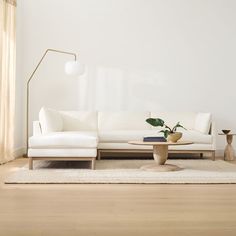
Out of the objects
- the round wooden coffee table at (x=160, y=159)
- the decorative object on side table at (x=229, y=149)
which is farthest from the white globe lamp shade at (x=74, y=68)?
the decorative object on side table at (x=229, y=149)

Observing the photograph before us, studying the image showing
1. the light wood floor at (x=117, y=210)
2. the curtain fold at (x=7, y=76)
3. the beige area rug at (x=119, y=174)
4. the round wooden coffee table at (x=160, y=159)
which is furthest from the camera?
the curtain fold at (x=7, y=76)

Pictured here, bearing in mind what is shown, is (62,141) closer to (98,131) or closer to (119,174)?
(119,174)

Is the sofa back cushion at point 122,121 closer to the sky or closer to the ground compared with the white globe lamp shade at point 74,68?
closer to the ground

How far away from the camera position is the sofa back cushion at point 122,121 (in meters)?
6.62

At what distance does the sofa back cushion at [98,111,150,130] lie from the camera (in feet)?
21.7

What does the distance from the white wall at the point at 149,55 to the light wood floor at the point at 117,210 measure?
10.8 feet

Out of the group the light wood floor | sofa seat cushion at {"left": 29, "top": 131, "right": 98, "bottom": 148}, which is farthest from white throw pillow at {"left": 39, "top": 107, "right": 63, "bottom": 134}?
the light wood floor

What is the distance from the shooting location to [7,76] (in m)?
6.02

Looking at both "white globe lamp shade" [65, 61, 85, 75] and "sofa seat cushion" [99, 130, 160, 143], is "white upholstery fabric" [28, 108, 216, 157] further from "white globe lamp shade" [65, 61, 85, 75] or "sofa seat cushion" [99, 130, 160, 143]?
"white globe lamp shade" [65, 61, 85, 75]

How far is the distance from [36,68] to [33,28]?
2.73 ft

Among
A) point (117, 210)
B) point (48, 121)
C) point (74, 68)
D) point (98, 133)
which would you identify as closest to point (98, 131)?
point (98, 133)

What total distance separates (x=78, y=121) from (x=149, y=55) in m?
1.72

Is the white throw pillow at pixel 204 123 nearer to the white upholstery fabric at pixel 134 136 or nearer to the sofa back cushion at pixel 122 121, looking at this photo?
the white upholstery fabric at pixel 134 136

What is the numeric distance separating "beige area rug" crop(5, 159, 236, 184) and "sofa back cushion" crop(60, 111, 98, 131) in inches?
39.7
